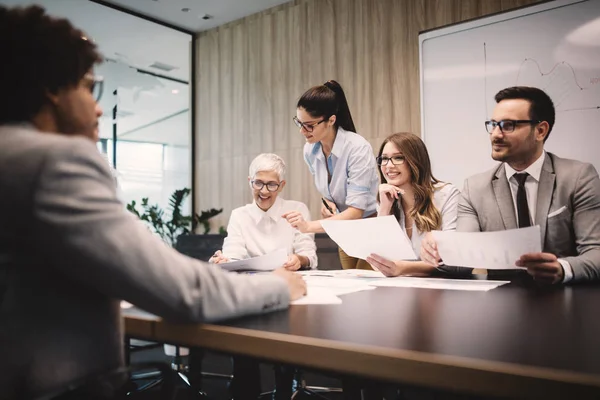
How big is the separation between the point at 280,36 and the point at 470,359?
4959 mm

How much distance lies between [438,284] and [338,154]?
159 centimetres

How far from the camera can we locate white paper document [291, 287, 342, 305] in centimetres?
115

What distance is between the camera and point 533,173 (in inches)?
78.0

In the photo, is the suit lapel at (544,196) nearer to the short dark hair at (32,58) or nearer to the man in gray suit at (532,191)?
the man in gray suit at (532,191)

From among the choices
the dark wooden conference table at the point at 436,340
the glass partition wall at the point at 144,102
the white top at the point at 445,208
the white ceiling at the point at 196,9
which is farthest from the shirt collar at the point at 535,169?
the glass partition wall at the point at 144,102

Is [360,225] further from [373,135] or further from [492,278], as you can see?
[373,135]

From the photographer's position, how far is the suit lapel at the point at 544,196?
185 cm

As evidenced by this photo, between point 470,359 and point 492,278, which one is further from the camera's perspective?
point 492,278

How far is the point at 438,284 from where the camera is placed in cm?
155

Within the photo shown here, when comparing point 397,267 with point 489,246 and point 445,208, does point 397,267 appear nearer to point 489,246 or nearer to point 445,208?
point 489,246

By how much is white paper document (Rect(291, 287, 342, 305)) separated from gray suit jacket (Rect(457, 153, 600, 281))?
95 cm

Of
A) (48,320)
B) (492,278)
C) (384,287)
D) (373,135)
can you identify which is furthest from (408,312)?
(373,135)

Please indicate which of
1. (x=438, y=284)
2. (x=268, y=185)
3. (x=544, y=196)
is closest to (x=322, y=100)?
(x=268, y=185)

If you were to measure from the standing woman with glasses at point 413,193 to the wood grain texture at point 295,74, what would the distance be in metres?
1.83
